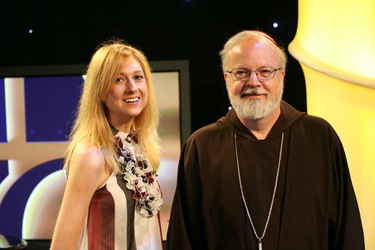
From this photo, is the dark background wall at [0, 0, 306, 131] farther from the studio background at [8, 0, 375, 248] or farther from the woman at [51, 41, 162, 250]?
the woman at [51, 41, 162, 250]

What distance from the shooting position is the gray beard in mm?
2137

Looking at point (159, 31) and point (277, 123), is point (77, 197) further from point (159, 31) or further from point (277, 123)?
point (159, 31)

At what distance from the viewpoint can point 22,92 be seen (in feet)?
12.5

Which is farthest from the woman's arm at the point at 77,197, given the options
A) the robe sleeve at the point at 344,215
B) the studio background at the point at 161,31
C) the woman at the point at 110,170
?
the studio background at the point at 161,31

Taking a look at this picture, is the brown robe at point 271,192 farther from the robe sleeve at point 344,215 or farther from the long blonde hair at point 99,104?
the long blonde hair at point 99,104

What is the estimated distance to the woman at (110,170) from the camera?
6.42 feet

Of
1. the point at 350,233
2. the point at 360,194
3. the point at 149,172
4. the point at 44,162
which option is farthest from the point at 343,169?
the point at 44,162

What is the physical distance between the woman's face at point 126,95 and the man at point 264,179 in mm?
356

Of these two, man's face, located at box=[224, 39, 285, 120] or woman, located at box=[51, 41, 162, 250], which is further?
man's face, located at box=[224, 39, 285, 120]

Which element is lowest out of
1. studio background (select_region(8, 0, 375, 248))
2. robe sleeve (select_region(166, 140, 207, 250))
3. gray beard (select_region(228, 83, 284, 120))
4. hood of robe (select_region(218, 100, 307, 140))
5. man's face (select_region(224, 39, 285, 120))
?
robe sleeve (select_region(166, 140, 207, 250))

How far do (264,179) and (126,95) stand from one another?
69 centimetres

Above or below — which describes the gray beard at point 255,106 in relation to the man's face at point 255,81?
below

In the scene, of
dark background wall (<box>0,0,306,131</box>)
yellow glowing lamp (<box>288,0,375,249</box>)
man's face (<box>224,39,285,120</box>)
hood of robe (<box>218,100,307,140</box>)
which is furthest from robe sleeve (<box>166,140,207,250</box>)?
dark background wall (<box>0,0,306,131</box>)

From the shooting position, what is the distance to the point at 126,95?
83.4 inches
